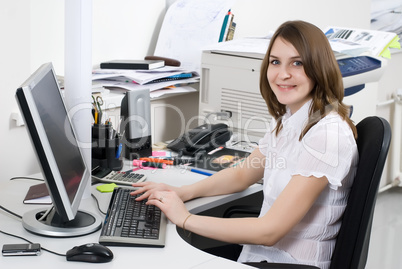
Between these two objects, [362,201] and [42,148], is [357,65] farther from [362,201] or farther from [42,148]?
[42,148]

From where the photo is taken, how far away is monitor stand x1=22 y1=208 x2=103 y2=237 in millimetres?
1461

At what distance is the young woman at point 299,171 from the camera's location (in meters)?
1.52

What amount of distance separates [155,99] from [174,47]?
0.36 metres

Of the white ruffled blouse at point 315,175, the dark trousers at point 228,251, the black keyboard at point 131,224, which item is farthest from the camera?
the dark trousers at point 228,251

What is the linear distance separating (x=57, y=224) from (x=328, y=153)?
2.36 feet

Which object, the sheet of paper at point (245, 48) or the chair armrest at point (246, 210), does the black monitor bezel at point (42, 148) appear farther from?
the sheet of paper at point (245, 48)

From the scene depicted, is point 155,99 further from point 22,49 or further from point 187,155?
point 22,49

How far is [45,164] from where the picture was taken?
1297 millimetres

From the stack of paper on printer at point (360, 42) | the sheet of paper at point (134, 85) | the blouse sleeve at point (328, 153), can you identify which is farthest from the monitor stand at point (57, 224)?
the stack of paper on printer at point (360, 42)

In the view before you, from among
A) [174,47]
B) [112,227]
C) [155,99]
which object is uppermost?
[174,47]

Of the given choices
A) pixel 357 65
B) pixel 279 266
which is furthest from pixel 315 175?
pixel 357 65

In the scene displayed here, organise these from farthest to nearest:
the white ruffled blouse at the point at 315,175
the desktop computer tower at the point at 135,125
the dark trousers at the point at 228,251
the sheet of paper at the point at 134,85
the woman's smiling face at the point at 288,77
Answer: the sheet of paper at the point at 134,85, the desktop computer tower at the point at 135,125, the dark trousers at the point at 228,251, the woman's smiling face at the point at 288,77, the white ruffled blouse at the point at 315,175

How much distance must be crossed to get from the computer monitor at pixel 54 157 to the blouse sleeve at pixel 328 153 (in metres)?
0.57

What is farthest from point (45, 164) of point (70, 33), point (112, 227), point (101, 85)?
point (101, 85)
